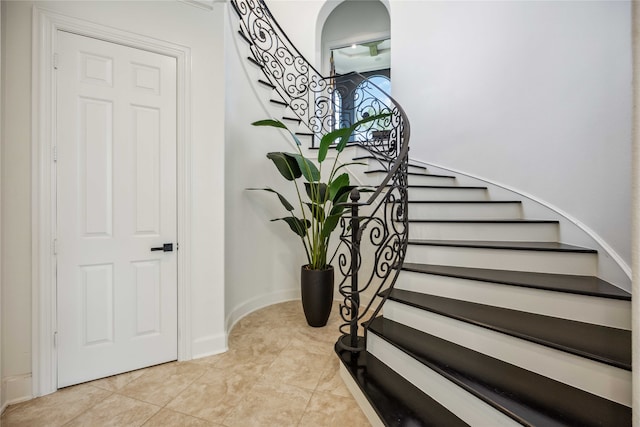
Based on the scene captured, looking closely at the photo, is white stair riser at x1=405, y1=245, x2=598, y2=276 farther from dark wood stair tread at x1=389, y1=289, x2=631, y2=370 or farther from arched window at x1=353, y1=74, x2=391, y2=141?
arched window at x1=353, y1=74, x2=391, y2=141

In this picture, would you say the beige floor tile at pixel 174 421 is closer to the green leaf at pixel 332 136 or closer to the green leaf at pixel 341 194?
the green leaf at pixel 341 194

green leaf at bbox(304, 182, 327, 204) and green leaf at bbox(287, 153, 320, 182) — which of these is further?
green leaf at bbox(304, 182, 327, 204)

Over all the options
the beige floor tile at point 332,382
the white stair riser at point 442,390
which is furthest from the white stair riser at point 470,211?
the beige floor tile at point 332,382

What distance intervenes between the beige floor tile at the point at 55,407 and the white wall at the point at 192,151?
131mm

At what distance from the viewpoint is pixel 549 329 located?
1303mm

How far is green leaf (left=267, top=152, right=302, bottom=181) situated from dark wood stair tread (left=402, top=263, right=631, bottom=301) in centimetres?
128

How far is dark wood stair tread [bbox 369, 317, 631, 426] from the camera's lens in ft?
3.17

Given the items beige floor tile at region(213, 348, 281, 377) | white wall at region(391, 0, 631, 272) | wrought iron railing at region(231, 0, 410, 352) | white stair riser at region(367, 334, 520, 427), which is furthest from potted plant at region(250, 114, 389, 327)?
white wall at region(391, 0, 631, 272)

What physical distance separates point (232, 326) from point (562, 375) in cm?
241

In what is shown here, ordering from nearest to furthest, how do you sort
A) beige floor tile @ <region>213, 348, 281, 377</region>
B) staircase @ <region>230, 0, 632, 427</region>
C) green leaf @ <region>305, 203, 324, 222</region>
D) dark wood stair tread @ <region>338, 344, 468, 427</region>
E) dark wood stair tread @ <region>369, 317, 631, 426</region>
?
1. dark wood stair tread @ <region>369, 317, 631, 426</region>
2. staircase @ <region>230, 0, 632, 427</region>
3. dark wood stair tread @ <region>338, 344, 468, 427</region>
4. beige floor tile @ <region>213, 348, 281, 377</region>
5. green leaf @ <region>305, 203, 324, 222</region>

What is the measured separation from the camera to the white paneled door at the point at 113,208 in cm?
170

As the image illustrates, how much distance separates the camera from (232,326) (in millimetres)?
2582

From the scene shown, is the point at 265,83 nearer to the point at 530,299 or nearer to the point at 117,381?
the point at 117,381

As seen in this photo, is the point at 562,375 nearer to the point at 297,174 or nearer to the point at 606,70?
the point at 297,174
